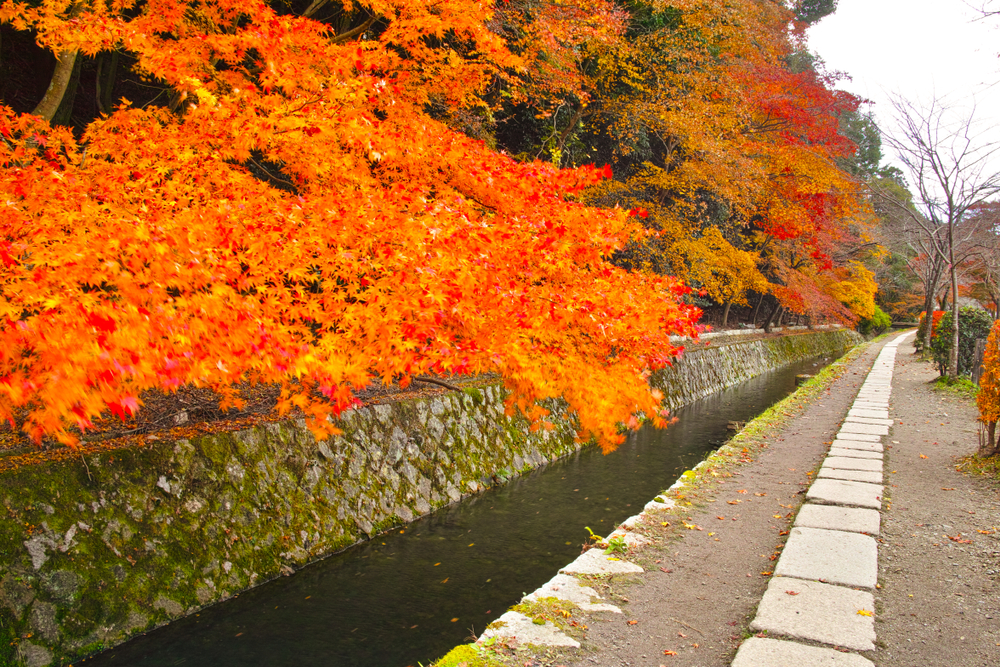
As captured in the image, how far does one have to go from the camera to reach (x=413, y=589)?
507 cm

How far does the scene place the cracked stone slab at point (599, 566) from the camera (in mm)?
3963

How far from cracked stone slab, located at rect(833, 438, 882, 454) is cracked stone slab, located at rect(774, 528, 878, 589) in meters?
3.31

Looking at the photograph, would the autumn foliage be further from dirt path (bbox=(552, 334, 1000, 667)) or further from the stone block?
the stone block

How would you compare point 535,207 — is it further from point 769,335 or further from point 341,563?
point 769,335

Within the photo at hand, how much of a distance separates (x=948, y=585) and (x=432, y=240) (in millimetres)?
4263

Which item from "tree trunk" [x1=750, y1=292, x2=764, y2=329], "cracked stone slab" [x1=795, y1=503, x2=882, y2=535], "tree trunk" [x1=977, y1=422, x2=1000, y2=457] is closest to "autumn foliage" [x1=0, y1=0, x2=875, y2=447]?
"cracked stone slab" [x1=795, y1=503, x2=882, y2=535]

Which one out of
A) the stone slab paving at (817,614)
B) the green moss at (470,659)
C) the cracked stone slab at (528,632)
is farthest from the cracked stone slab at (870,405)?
the green moss at (470,659)

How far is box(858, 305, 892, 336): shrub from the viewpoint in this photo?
3944 cm

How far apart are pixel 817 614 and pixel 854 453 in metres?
4.50

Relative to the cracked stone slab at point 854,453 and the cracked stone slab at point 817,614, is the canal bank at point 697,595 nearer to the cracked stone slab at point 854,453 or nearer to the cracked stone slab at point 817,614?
the cracked stone slab at point 817,614

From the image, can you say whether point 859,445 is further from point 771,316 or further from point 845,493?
point 771,316

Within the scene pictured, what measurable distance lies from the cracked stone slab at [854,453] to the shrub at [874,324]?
36264 mm

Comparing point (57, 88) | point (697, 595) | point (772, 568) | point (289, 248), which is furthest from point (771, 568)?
point (57, 88)

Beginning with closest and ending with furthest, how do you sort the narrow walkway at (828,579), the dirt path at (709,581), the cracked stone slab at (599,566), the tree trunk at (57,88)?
1. the narrow walkway at (828,579)
2. the dirt path at (709,581)
3. the cracked stone slab at (599,566)
4. the tree trunk at (57,88)
